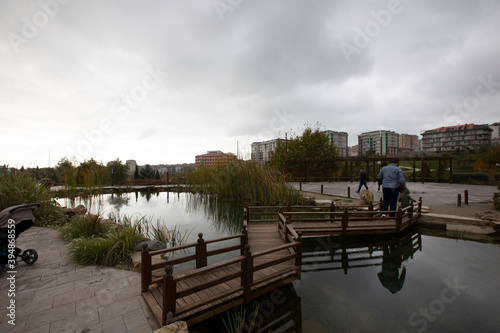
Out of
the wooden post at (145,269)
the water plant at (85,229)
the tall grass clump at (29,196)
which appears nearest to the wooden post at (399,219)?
the wooden post at (145,269)

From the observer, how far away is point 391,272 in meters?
4.32

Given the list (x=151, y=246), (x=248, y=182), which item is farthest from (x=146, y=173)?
(x=151, y=246)

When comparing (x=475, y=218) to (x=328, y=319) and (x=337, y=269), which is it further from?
(x=328, y=319)

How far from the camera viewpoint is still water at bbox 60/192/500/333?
9.60 feet

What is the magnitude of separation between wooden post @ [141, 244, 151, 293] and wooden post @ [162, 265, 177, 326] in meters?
0.70

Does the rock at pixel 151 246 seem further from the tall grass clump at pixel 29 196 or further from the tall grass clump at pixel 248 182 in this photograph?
the tall grass clump at pixel 248 182

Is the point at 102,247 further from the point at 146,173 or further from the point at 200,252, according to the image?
the point at 146,173

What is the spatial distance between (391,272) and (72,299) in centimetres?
503

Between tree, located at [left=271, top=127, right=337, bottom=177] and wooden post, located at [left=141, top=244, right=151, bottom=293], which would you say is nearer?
wooden post, located at [left=141, top=244, right=151, bottom=293]

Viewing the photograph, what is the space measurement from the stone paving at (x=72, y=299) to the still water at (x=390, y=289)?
2.70 feet

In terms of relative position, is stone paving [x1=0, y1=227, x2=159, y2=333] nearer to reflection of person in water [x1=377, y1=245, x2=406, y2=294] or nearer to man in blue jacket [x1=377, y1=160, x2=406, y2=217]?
reflection of person in water [x1=377, y1=245, x2=406, y2=294]

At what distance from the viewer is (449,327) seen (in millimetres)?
2891

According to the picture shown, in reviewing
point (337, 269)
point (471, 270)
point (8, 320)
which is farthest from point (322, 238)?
point (8, 320)

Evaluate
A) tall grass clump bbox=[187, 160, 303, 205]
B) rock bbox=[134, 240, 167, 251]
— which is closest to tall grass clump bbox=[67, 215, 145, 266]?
rock bbox=[134, 240, 167, 251]
